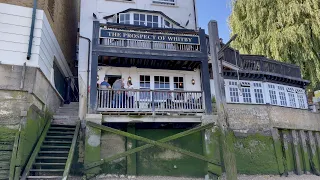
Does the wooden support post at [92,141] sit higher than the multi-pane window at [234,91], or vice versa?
the multi-pane window at [234,91]

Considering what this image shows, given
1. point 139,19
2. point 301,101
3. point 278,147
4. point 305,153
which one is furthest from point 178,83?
point 301,101

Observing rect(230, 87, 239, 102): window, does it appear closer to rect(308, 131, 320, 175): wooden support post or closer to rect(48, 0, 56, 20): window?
rect(308, 131, 320, 175): wooden support post

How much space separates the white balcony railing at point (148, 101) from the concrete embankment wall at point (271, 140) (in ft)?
10.6

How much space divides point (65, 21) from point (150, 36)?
6.37 m

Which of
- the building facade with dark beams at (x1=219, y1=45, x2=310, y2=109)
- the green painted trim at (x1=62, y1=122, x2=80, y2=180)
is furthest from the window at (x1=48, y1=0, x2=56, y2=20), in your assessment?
the building facade with dark beams at (x1=219, y1=45, x2=310, y2=109)

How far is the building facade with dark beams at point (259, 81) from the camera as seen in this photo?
52.6 feet

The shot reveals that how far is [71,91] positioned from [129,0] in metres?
6.47

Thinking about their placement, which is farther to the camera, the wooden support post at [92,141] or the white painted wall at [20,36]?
the wooden support post at [92,141]

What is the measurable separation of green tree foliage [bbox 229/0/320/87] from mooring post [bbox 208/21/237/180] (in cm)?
1088

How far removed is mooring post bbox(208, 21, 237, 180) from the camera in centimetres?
892

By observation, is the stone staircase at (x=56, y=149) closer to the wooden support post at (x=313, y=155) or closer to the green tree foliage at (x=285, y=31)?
the wooden support post at (x=313, y=155)

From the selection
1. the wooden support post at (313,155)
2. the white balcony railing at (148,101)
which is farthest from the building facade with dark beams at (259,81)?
the white balcony railing at (148,101)

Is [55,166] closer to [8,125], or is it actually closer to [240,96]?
[8,125]

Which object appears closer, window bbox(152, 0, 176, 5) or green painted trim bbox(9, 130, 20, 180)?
green painted trim bbox(9, 130, 20, 180)
